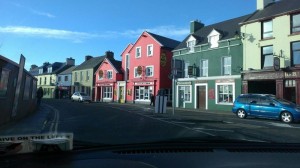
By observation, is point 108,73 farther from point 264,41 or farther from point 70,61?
point 264,41

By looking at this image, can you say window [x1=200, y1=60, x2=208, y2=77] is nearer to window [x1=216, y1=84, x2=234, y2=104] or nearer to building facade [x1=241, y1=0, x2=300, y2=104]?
window [x1=216, y1=84, x2=234, y2=104]

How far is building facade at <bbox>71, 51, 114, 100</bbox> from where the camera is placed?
59.3 meters

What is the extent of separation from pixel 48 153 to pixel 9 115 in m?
12.2

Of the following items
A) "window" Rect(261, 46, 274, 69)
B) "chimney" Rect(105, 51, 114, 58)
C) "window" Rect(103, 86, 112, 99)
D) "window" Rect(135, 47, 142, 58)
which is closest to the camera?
"window" Rect(261, 46, 274, 69)

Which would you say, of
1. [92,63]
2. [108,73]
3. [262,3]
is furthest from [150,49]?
[92,63]

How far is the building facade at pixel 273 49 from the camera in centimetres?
2570

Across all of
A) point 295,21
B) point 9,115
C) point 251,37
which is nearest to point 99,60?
point 251,37

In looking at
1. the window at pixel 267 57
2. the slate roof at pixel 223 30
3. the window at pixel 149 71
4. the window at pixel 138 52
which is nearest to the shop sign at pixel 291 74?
the window at pixel 267 57

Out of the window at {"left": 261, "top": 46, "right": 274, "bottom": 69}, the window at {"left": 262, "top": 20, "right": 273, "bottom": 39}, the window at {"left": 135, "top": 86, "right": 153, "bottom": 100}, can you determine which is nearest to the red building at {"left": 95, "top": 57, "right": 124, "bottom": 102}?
the window at {"left": 135, "top": 86, "right": 153, "bottom": 100}

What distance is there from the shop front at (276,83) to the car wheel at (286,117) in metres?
5.71

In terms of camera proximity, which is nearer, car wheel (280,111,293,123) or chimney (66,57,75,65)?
car wheel (280,111,293,123)

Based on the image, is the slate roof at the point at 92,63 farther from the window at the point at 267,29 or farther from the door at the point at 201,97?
the window at the point at 267,29

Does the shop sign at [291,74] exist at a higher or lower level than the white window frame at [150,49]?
lower

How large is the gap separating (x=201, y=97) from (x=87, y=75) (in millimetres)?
31798
